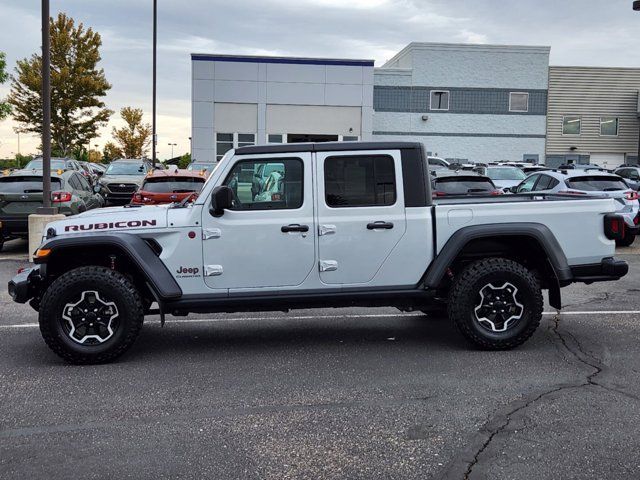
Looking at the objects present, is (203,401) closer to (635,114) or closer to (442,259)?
(442,259)

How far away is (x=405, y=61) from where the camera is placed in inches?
1774

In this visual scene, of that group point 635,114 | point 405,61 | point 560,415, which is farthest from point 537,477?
point 635,114

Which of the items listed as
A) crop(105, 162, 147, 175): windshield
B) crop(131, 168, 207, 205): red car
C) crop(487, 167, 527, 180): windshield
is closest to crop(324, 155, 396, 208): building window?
crop(131, 168, 207, 205): red car

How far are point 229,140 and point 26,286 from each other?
30.8 m

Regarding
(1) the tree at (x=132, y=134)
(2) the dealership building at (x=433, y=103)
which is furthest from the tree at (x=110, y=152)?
(2) the dealership building at (x=433, y=103)

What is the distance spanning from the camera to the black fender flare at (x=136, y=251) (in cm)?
595

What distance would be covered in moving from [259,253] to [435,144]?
3886cm

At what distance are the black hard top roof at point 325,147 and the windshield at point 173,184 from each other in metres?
8.49

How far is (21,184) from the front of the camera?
45.4ft

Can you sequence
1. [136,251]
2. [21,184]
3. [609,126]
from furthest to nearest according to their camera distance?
[609,126], [21,184], [136,251]

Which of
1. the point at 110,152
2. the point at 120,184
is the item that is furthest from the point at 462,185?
the point at 110,152

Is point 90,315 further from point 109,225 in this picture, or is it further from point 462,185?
point 462,185

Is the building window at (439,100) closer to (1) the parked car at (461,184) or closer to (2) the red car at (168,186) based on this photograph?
(1) the parked car at (461,184)

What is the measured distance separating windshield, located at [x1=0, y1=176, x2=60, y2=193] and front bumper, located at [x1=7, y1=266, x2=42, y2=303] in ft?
26.5
